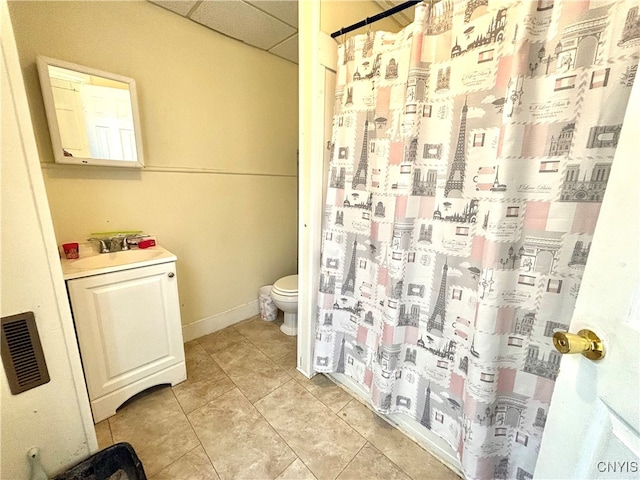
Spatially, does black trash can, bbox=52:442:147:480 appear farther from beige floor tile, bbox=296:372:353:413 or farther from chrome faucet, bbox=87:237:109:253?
chrome faucet, bbox=87:237:109:253

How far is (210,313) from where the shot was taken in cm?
216

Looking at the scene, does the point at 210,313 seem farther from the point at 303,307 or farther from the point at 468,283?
the point at 468,283

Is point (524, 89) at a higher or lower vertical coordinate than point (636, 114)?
higher

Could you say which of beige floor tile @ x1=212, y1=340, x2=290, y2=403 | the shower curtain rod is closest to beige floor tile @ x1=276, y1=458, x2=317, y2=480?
beige floor tile @ x1=212, y1=340, x2=290, y2=403

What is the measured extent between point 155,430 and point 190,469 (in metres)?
0.33

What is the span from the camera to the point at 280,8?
1614 mm

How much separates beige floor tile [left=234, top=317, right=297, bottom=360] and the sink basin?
0.99 m

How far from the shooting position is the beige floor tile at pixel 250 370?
5.31ft

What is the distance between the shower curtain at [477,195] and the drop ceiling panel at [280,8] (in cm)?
60

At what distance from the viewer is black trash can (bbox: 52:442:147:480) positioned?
38.1 inches

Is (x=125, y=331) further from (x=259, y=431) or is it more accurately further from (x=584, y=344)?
(x=584, y=344)

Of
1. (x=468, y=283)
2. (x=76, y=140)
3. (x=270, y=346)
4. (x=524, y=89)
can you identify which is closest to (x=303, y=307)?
(x=270, y=346)

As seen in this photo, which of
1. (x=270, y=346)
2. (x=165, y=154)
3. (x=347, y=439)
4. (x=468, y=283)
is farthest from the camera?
(x=270, y=346)

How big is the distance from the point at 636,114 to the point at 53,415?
1821mm
